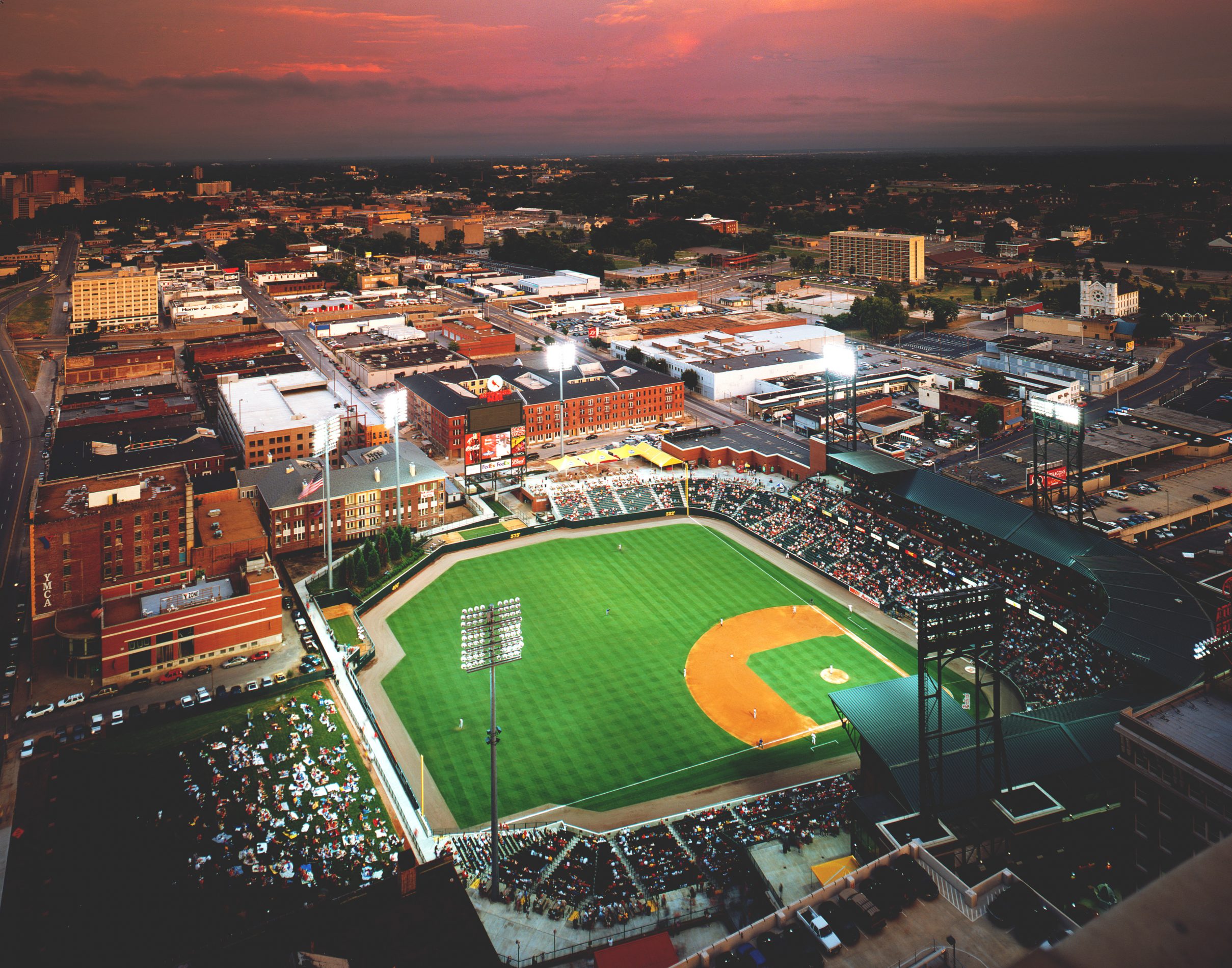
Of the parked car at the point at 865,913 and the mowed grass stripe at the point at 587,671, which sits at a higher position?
the parked car at the point at 865,913

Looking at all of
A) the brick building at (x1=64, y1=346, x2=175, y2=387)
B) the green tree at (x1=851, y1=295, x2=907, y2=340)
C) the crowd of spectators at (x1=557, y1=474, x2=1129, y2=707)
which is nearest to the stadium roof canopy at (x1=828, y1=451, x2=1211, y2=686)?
the crowd of spectators at (x1=557, y1=474, x2=1129, y2=707)

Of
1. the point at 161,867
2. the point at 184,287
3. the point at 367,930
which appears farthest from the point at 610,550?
the point at 184,287

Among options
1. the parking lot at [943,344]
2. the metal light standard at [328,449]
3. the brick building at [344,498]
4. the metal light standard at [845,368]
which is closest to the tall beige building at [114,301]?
the brick building at [344,498]

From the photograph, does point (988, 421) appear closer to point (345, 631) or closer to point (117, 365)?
point (345, 631)

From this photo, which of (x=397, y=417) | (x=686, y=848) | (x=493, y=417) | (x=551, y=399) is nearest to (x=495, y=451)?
(x=493, y=417)

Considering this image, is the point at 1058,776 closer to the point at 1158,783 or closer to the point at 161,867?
the point at 1158,783

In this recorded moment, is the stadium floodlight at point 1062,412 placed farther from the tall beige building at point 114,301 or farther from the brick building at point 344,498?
the tall beige building at point 114,301
